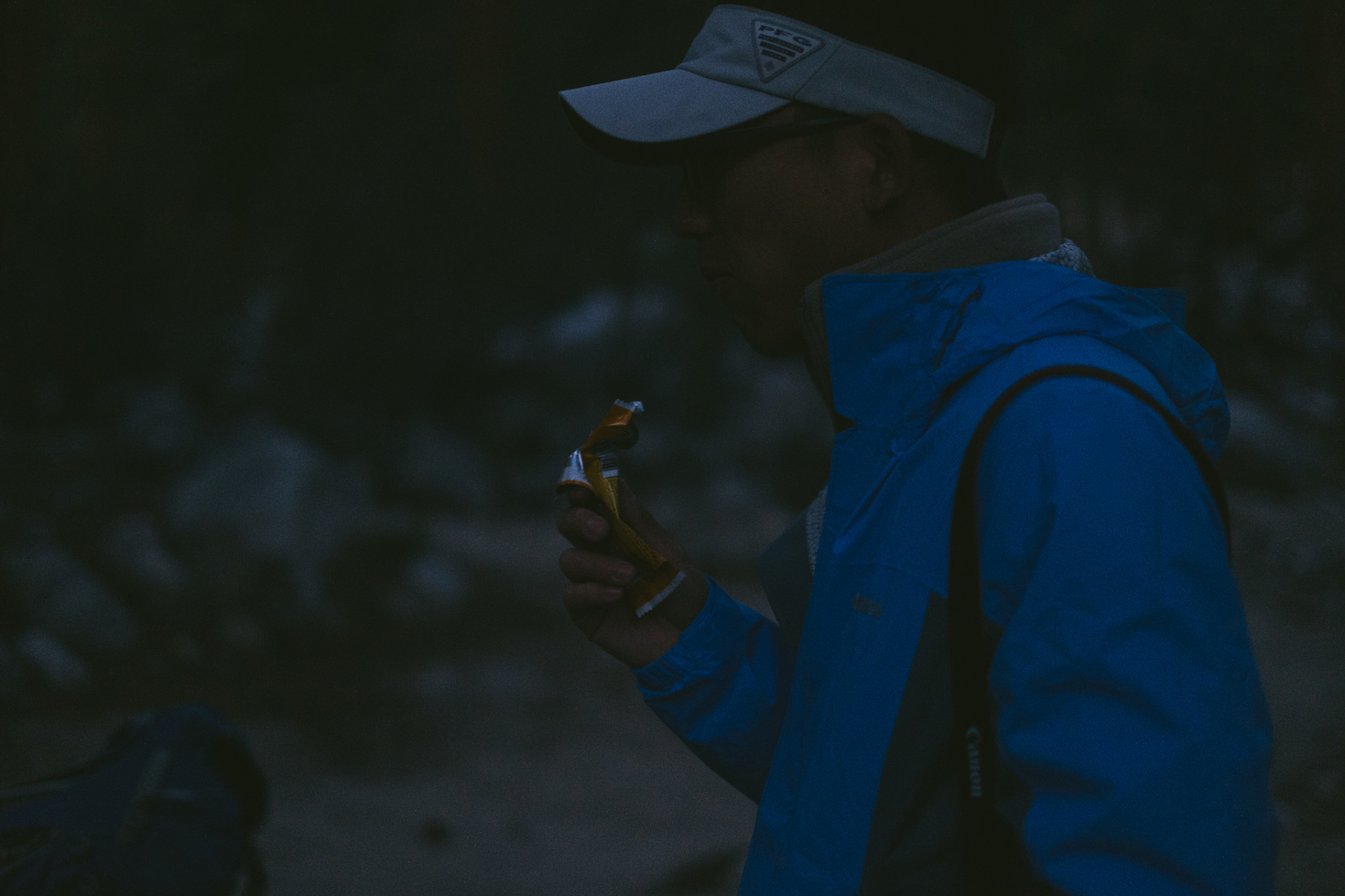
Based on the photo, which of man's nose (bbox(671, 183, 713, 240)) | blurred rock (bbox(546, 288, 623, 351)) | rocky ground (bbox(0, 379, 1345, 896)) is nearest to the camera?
man's nose (bbox(671, 183, 713, 240))

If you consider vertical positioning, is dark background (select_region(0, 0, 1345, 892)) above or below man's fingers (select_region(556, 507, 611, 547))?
below

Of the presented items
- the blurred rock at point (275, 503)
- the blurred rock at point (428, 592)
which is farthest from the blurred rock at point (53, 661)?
the blurred rock at point (428, 592)

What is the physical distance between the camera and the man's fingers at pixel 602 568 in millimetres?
1366

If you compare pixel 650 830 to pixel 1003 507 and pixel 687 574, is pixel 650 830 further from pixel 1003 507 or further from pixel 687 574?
pixel 1003 507

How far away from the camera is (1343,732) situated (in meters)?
4.43

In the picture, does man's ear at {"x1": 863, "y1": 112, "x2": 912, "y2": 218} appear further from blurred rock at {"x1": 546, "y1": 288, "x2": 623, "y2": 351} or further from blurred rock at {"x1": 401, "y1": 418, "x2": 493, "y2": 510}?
blurred rock at {"x1": 546, "y1": 288, "x2": 623, "y2": 351}

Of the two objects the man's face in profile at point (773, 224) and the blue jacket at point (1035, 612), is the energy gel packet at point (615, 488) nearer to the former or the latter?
the man's face in profile at point (773, 224)

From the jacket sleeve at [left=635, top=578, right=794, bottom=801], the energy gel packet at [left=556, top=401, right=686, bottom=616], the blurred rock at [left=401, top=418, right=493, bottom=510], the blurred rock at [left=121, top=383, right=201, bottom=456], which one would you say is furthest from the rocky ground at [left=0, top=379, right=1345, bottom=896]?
the energy gel packet at [left=556, top=401, right=686, bottom=616]

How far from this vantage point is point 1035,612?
86cm

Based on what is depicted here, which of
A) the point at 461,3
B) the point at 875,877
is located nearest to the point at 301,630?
the point at 875,877

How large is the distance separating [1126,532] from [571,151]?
9.79 meters

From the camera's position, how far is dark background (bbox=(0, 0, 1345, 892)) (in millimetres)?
5410

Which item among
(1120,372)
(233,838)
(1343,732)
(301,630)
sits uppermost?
(1120,372)

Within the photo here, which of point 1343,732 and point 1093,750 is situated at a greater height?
point 1093,750
